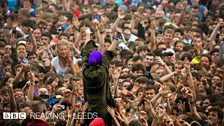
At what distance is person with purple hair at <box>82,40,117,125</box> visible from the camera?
613 inches

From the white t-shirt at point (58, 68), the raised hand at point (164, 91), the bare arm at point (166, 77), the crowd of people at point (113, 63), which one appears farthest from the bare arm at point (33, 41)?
the raised hand at point (164, 91)

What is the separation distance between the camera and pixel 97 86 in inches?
613

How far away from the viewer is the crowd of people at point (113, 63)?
51.4 feet

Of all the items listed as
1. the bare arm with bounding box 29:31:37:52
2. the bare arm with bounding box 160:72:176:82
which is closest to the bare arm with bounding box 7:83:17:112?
the bare arm with bounding box 160:72:176:82

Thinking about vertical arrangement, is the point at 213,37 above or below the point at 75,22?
below

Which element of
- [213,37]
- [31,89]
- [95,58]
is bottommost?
[31,89]

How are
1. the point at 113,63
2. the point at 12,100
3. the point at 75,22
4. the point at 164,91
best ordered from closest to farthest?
the point at 12,100
the point at 164,91
the point at 113,63
the point at 75,22

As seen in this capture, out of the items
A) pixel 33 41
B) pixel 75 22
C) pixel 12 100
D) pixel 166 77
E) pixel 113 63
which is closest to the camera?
pixel 12 100

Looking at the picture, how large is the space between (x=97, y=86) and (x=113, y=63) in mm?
4025

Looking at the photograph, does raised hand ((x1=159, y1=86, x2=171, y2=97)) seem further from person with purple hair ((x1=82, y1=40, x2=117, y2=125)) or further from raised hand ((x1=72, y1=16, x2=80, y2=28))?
raised hand ((x1=72, y1=16, x2=80, y2=28))

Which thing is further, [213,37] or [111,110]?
[213,37]

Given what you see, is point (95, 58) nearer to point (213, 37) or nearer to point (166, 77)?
point (166, 77)

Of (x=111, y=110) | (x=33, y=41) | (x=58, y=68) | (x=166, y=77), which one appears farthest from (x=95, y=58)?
(x=33, y=41)

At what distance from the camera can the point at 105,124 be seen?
15.4 meters
